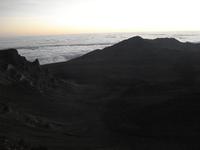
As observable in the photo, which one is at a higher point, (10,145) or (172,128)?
(10,145)

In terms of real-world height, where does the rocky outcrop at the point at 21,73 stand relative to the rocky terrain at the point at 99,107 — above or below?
above

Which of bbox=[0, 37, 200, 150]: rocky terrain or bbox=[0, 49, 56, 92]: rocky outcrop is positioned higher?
bbox=[0, 49, 56, 92]: rocky outcrop

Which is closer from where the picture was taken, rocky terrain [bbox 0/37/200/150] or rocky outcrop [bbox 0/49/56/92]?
rocky terrain [bbox 0/37/200/150]

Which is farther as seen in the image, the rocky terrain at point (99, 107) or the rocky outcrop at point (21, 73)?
the rocky outcrop at point (21, 73)

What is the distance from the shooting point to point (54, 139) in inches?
935

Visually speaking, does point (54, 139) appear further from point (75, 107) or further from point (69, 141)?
point (75, 107)

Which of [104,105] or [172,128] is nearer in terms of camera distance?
[172,128]

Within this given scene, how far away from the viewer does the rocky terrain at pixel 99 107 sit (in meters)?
24.7

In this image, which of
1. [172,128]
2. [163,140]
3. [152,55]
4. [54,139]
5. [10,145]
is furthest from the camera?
[152,55]

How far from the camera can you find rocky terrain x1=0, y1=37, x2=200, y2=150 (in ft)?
80.9

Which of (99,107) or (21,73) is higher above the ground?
(21,73)

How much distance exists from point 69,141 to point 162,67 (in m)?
40.6

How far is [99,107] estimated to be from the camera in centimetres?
3716

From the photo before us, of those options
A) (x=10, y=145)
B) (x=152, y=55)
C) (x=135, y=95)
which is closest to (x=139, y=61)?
(x=152, y=55)
